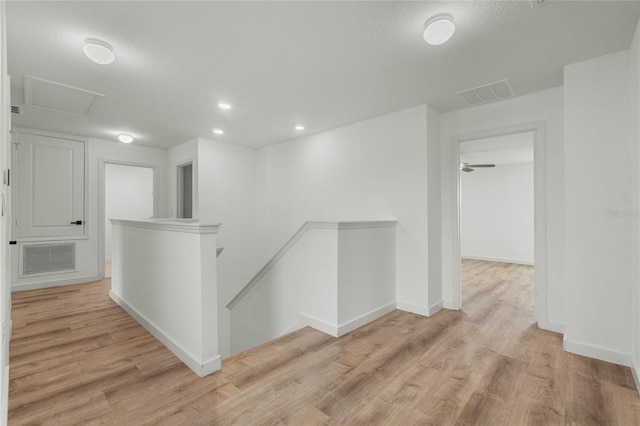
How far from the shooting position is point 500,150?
5.98 metres

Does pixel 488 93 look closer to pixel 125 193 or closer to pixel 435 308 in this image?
pixel 435 308

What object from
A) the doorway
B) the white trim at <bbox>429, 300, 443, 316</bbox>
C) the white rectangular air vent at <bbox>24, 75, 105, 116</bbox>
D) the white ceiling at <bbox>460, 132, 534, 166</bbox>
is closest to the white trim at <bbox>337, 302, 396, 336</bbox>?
the white trim at <bbox>429, 300, 443, 316</bbox>

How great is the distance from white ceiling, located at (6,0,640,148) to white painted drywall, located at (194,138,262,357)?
5.56ft

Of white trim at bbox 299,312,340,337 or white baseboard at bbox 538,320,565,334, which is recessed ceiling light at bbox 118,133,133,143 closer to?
white trim at bbox 299,312,340,337

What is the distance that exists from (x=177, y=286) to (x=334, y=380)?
1.55 m

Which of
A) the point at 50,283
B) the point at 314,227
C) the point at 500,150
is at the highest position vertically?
the point at 500,150

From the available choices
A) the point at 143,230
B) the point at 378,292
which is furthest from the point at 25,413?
the point at 378,292

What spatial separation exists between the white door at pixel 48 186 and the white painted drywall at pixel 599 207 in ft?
22.9

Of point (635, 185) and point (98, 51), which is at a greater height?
point (98, 51)

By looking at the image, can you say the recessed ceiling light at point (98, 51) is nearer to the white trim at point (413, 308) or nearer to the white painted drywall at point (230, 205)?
the white painted drywall at point (230, 205)

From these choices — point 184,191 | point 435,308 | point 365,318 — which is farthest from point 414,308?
point 184,191

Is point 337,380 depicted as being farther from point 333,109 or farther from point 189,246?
point 333,109

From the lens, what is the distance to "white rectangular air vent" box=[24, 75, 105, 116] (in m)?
3.13

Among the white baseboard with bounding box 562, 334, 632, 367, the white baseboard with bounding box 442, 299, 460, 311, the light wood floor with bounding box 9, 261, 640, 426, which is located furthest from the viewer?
the white baseboard with bounding box 442, 299, 460, 311
